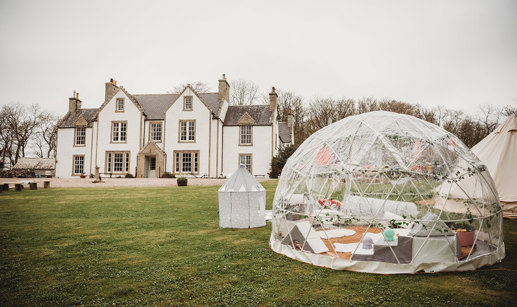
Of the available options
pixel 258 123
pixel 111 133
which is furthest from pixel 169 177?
pixel 258 123

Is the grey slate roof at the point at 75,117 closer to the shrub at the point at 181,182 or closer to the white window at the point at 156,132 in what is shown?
the white window at the point at 156,132

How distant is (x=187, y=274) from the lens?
5863mm

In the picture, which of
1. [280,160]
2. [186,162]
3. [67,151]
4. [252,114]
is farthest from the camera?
[67,151]

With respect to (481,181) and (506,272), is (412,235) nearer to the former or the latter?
(506,272)

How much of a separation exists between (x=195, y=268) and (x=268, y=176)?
22.6m

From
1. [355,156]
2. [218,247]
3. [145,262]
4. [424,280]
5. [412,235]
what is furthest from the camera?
[218,247]

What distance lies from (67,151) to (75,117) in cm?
376

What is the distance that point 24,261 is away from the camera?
665 centimetres

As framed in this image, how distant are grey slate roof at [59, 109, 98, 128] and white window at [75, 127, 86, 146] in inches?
29.6

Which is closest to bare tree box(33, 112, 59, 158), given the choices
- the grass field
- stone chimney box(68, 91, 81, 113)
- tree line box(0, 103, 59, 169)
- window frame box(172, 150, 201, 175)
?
tree line box(0, 103, 59, 169)

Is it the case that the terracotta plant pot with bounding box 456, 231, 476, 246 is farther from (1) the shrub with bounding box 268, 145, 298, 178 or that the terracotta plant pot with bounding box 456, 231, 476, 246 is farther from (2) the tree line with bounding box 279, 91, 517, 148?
(2) the tree line with bounding box 279, 91, 517, 148

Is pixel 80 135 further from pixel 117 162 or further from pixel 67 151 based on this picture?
pixel 117 162

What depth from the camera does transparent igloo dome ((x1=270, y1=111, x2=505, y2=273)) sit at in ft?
19.2

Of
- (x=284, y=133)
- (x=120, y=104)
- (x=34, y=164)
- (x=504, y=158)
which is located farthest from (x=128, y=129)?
(x=504, y=158)
